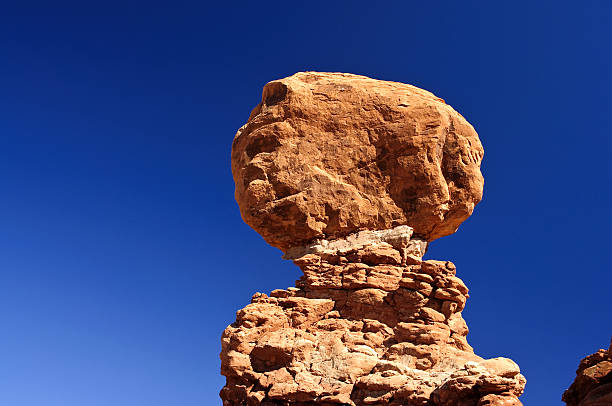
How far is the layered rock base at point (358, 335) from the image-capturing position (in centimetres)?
1471

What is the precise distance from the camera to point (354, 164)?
65.1 ft

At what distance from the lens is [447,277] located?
17.2 metres

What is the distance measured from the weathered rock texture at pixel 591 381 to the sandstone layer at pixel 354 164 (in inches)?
290

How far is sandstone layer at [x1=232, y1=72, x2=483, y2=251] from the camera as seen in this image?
1914cm

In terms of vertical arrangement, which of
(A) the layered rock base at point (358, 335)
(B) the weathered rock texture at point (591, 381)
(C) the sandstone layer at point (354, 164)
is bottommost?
(B) the weathered rock texture at point (591, 381)

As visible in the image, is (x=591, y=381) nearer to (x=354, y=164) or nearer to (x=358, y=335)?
(x=358, y=335)

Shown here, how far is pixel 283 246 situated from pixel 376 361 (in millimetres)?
5388

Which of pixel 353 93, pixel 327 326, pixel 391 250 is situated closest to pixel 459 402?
pixel 327 326

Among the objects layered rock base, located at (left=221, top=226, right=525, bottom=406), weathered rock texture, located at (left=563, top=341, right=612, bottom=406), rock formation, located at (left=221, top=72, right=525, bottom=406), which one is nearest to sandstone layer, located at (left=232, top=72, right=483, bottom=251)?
rock formation, located at (left=221, top=72, right=525, bottom=406)

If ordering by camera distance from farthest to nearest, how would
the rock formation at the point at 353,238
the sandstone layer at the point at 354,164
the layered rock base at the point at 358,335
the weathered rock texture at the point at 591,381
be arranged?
the sandstone layer at the point at 354,164
the rock formation at the point at 353,238
the layered rock base at the point at 358,335
the weathered rock texture at the point at 591,381

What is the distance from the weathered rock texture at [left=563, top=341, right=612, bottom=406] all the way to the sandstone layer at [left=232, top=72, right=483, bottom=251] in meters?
7.38

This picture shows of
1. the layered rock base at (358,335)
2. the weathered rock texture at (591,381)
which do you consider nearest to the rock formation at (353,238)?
the layered rock base at (358,335)

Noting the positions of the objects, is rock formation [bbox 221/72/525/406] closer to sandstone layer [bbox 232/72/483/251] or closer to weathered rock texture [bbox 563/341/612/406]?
sandstone layer [bbox 232/72/483/251]

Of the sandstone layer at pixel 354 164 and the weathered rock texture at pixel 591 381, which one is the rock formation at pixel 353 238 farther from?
the weathered rock texture at pixel 591 381
